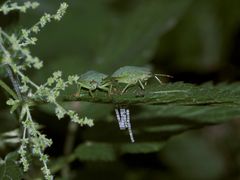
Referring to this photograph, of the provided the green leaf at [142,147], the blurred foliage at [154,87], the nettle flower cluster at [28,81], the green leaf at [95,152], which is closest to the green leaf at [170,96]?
the blurred foliage at [154,87]

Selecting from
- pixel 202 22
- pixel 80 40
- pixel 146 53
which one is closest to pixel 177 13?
pixel 146 53

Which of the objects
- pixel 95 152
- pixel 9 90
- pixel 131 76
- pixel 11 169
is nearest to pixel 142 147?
pixel 95 152

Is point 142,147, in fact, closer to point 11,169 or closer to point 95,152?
point 95,152

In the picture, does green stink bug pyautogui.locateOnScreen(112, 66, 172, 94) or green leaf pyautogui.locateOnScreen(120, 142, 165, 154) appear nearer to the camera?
green stink bug pyautogui.locateOnScreen(112, 66, 172, 94)

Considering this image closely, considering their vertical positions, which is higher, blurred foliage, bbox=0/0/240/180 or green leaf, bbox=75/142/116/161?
blurred foliage, bbox=0/0/240/180

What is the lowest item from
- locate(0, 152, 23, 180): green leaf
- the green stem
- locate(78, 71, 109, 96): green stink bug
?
locate(0, 152, 23, 180): green leaf

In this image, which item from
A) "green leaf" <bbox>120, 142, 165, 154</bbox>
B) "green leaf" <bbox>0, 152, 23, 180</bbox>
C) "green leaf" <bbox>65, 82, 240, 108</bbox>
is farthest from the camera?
"green leaf" <bbox>120, 142, 165, 154</bbox>

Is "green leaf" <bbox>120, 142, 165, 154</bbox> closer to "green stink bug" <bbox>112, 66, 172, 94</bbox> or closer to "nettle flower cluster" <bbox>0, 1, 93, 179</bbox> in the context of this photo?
"green stink bug" <bbox>112, 66, 172, 94</bbox>

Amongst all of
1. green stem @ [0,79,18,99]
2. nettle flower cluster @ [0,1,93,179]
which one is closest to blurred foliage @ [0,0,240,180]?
nettle flower cluster @ [0,1,93,179]
